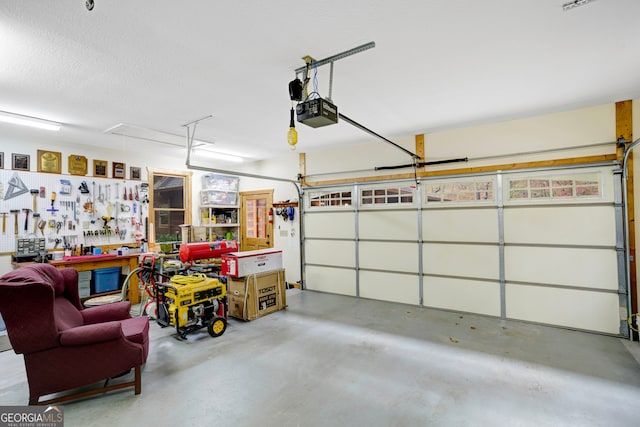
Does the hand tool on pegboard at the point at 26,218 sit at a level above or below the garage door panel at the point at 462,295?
above

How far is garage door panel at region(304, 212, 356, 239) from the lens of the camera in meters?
5.95

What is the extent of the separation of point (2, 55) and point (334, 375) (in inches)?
163

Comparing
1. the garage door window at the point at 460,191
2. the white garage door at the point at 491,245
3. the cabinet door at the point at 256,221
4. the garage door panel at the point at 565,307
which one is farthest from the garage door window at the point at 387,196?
the cabinet door at the point at 256,221

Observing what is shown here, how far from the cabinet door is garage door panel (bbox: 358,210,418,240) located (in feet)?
7.95

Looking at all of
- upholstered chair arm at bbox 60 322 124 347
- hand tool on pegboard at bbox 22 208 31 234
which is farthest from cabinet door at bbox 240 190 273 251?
upholstered chair arm at bbox 60 322 124 347

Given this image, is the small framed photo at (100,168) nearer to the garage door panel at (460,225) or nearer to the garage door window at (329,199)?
the garage door window at (329,199)

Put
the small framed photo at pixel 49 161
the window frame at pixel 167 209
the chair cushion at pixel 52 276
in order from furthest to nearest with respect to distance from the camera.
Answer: the window frame at pixel 167 209, the small framed photo at pixel 49 161, the chair cushion at pixel 52 276

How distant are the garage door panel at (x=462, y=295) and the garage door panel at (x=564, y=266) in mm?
374

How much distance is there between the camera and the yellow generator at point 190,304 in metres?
3.69

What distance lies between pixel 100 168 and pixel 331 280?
494 centimetres

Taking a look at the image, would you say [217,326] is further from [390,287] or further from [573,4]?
[573,4]

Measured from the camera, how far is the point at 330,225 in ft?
20.3

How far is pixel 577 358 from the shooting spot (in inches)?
128

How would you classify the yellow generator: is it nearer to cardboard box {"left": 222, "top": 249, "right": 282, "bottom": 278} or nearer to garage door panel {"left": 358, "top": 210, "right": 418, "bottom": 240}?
cardboard box {"left": 222, "top": 249, "right": 282, "bottom": 278}
